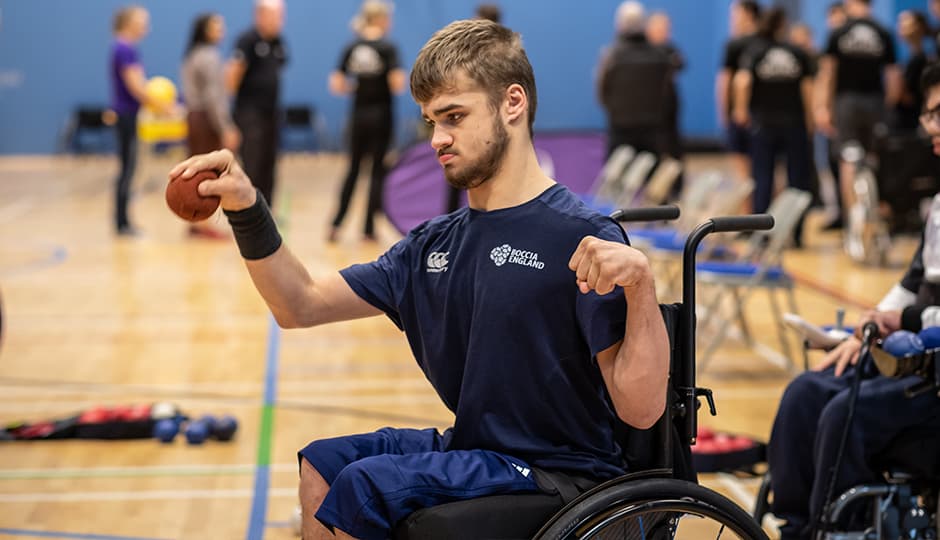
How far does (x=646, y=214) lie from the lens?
8.44ft

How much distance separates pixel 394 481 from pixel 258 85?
27.5ft

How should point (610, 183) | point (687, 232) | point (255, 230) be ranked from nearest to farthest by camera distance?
point (255, 230) → point (687, 232) → point (610, 183)

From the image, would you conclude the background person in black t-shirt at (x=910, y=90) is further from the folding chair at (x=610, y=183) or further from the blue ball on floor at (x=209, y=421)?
the blue ball on floor at (x=209, y=421)

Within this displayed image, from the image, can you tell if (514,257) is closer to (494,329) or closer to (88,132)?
(494,329)

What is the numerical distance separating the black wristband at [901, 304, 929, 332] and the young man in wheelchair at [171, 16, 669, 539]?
1144 mm

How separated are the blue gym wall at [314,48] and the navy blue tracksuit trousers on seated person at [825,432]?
15.8 meters

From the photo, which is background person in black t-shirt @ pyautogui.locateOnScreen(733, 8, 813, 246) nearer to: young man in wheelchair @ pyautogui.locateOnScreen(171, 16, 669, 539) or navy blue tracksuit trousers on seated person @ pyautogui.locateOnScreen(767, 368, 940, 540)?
navy blue tracksuit trousers on seated person @ pyautogui.locateOnScreen(767, 368, 940, 540)

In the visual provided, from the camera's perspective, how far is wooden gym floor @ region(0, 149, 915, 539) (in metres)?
4.03

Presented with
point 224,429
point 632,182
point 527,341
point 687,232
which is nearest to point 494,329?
point 527,341

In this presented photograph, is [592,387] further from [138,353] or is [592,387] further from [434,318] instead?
[138,353]

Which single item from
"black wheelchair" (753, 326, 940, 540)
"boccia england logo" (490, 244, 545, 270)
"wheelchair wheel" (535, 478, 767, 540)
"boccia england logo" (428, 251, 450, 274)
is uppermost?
"boccia england logo" (490, 244, 545, 270)

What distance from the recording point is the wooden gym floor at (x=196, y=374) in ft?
13.2

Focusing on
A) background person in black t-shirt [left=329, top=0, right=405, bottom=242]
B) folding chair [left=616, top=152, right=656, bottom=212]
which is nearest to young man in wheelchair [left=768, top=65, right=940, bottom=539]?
folding chair [left=616, top=152, right=656, bottom=212]

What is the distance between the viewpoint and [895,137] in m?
8.32
